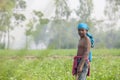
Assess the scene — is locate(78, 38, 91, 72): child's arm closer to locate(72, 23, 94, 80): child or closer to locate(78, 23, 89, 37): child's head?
locate(72, 23, 94, 80): child

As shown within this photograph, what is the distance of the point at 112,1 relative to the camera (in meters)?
50.5

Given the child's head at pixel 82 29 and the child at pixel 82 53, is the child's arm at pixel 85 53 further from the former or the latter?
the child's head at pixel 82 29

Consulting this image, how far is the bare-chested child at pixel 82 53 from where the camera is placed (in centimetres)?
431

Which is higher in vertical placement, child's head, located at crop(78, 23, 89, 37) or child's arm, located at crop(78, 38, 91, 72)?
child's head, located at crop(78, 23, 89, 37)

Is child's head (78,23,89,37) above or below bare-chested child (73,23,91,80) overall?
above

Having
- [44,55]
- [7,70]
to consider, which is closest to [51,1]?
[44,55]

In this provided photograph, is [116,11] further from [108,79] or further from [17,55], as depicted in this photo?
[17,55]

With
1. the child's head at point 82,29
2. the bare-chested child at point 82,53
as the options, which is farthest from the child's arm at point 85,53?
the child's head at point 82,29

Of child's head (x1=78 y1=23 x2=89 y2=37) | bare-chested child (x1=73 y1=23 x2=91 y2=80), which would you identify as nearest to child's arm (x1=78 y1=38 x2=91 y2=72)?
bare-chested child (x1=73 y1=23 x2=91 y2=80)

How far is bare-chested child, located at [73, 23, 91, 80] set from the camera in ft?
14.1

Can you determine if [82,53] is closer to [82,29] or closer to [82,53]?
[82,53]

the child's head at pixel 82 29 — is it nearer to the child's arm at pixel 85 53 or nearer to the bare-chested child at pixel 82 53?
the bare-chested child at pixel 82 53

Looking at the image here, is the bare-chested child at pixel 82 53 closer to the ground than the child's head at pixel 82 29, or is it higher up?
closer to the ground

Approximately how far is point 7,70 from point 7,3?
0.93 ft
